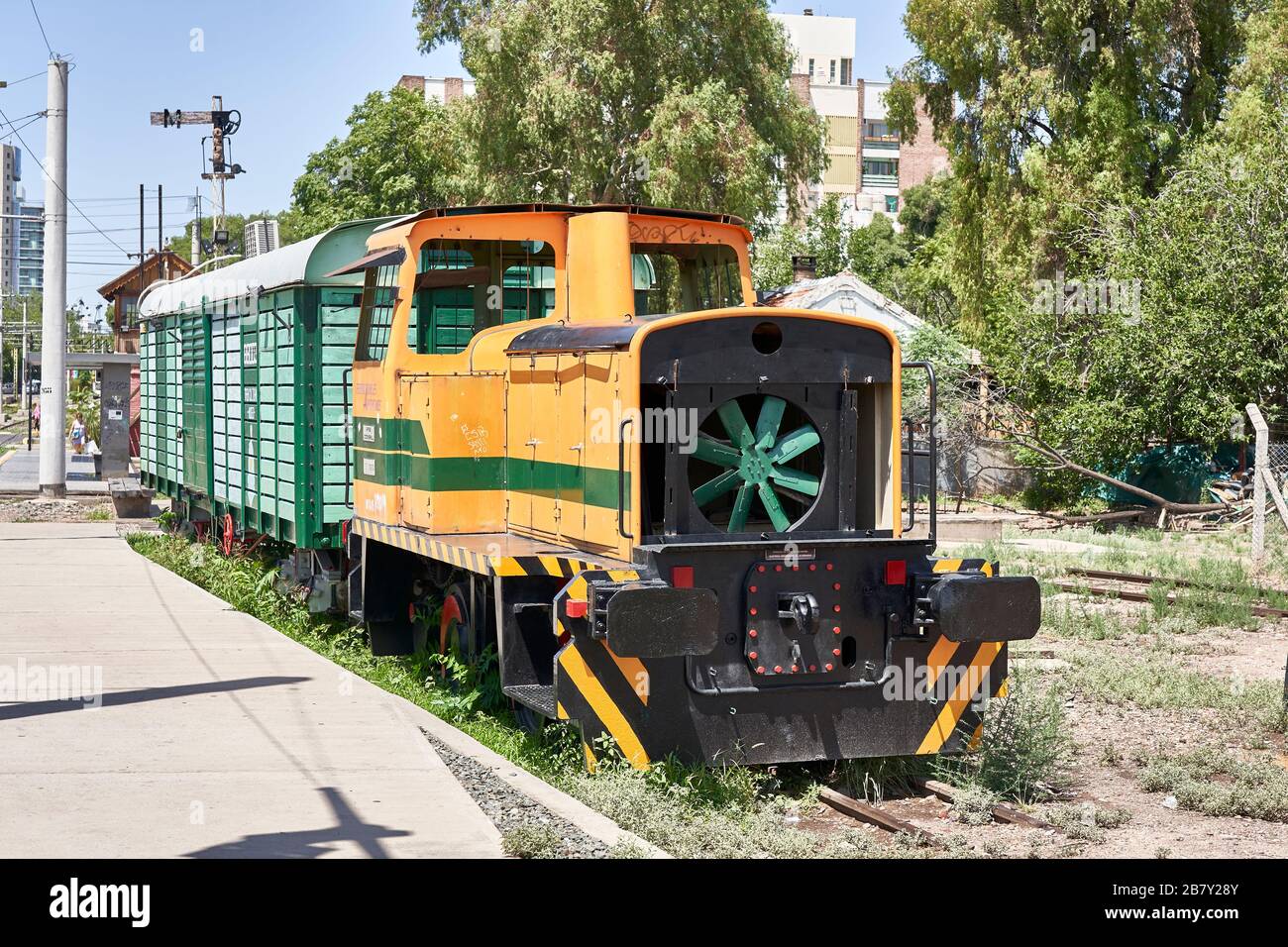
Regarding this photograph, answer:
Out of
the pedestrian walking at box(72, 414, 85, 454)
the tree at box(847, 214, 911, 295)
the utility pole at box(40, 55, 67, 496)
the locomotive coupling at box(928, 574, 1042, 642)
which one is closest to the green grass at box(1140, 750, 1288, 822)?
the locomotive coupling at box(928, 574, 1042, 642)

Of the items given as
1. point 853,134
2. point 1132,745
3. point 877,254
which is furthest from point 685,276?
point 853,134

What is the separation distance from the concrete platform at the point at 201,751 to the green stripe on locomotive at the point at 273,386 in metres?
1.29

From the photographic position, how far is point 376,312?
10.5 m

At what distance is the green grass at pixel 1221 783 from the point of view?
7.51 meters

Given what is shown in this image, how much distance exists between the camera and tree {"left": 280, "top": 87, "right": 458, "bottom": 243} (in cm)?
4775

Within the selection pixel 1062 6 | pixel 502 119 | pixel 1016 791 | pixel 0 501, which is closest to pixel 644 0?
pixel 502 119

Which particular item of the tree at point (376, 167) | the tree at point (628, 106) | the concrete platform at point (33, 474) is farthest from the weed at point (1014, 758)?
the tree at point (376, 167)

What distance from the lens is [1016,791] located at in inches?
303

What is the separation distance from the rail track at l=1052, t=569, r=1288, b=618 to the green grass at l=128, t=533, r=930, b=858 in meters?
7.95

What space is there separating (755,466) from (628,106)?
27868mm

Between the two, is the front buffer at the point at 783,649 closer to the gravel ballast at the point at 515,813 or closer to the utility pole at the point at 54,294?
the gravel ballast at the point at 515,813

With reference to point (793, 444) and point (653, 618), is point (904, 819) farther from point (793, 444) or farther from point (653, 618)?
point (793, 444)
